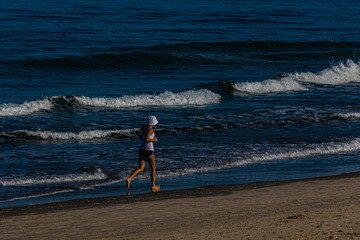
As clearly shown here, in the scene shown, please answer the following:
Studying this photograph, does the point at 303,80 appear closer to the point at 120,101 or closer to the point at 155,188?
A: the point at 120,101

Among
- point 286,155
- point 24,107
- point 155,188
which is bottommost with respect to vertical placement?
point 286,155

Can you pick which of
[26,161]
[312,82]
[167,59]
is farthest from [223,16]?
[26,161]

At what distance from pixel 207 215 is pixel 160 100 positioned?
11.8 m

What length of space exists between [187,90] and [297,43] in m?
15.3

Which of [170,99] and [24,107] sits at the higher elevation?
[24,107]

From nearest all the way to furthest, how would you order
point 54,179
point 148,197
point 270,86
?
point 148,197 → point 54,179 → point 270,86

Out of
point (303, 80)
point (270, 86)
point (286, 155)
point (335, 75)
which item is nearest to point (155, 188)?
point (286, 155)

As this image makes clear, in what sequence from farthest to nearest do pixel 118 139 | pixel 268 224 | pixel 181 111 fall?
pixel 181 111
pixel 118 139
pixel 268 224

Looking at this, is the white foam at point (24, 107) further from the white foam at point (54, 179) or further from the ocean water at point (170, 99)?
the white foam at point (54, 179)

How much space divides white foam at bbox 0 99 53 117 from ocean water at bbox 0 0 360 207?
4 cm

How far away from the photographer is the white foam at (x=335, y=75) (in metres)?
24.9

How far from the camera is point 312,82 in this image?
2470 cm

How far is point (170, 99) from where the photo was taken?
759 inches

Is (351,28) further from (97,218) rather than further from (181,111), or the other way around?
(97,218)
